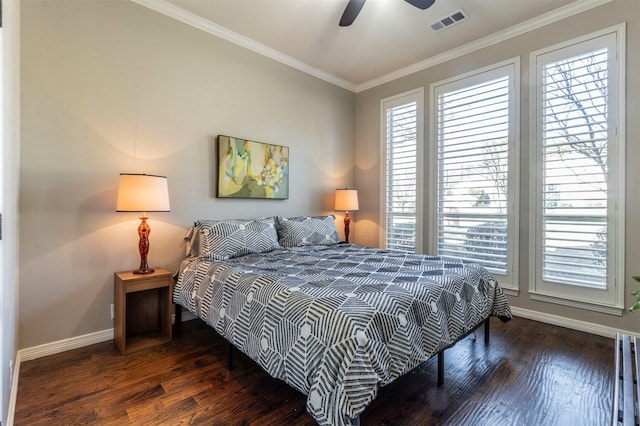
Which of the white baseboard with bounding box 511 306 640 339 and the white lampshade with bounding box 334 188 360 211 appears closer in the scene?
the white baseboard with bounding box 511 306 640 339

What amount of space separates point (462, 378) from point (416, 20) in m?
3.20

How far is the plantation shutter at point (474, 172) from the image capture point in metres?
3.37

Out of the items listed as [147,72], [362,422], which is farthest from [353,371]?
[147,72]

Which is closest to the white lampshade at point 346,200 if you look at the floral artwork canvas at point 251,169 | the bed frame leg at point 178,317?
the floral artwork canvas at point 251,169

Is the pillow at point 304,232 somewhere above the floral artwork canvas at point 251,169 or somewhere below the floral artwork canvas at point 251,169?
below

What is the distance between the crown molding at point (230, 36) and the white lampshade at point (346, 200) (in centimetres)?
163

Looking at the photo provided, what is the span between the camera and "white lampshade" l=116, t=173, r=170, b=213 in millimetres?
2389

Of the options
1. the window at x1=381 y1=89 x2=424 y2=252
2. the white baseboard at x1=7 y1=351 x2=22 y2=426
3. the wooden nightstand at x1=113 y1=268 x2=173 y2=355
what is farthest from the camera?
the window at x1=381 y1=89 x2=424 y2=252

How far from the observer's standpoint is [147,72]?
2838 millimetres

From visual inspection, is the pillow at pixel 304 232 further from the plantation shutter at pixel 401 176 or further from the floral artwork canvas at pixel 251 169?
the plantation shutter at pixel 401 176

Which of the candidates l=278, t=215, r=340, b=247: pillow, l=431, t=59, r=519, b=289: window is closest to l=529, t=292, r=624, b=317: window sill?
l=431, t=59, r=519, b=289: window

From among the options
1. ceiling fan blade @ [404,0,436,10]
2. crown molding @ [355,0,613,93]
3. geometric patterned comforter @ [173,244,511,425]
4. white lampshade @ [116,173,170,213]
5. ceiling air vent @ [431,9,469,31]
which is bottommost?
geometric patterned comforter @ [173,244,511,425]

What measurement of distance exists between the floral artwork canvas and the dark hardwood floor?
5.31 ft

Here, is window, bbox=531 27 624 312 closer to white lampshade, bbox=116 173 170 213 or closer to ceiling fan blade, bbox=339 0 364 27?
ceiling fan blade, bbox=339 0 364 27
